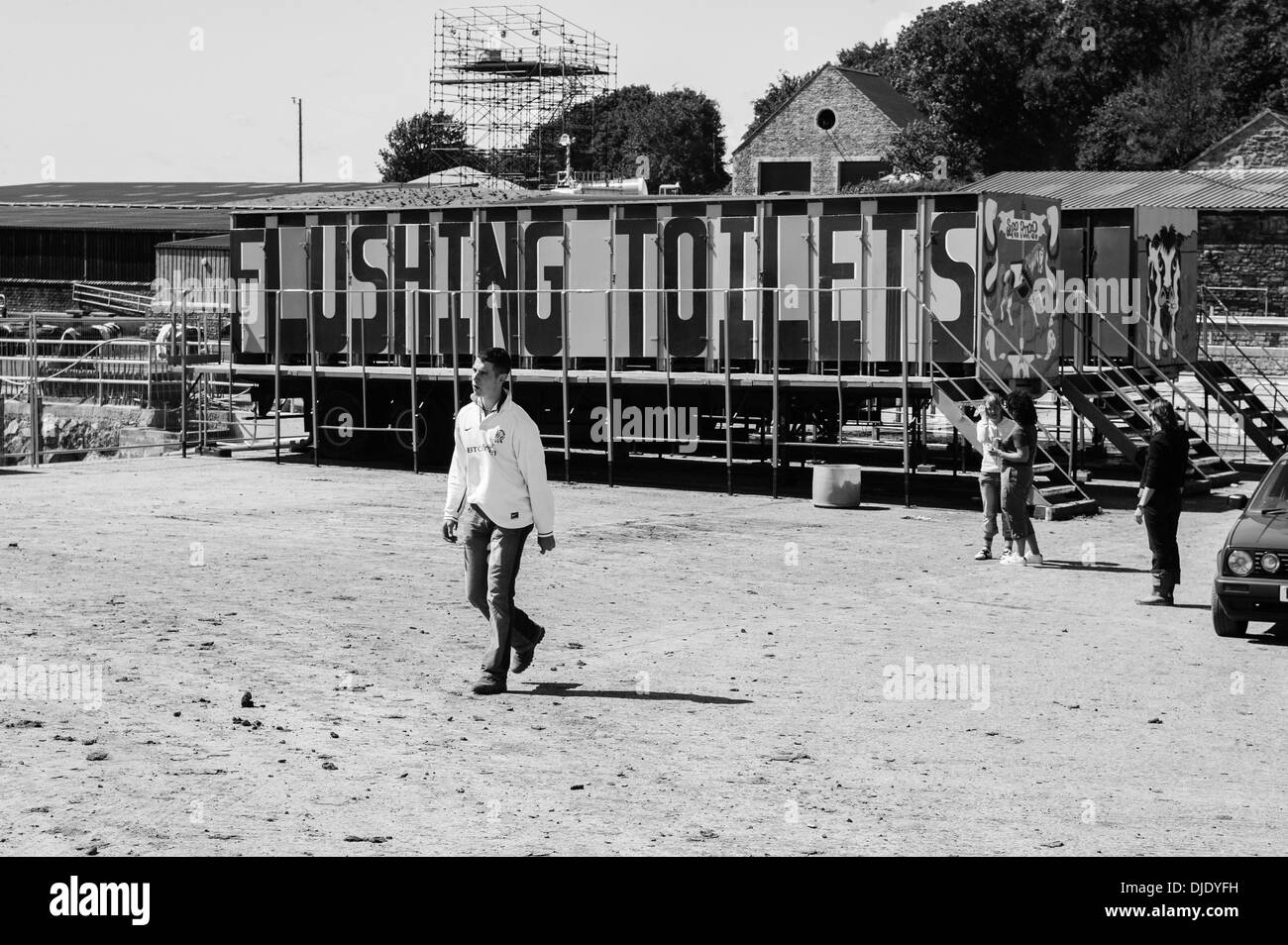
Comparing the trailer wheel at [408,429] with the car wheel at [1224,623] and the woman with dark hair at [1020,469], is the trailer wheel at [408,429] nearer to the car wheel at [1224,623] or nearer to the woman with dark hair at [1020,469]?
the woman with dark hair at [1020,469]

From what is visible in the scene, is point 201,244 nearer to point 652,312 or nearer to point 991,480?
point 652,312

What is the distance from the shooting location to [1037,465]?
2255 cm

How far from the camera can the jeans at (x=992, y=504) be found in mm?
17500

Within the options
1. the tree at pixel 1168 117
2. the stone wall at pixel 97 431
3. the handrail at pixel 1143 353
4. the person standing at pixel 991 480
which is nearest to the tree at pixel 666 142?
the tree at pixel 1168 117

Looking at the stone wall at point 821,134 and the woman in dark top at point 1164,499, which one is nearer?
the woman in dark top at point 1164,499

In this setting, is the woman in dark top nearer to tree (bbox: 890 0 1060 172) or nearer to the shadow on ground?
the shadow on ground

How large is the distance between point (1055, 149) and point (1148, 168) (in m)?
7.61

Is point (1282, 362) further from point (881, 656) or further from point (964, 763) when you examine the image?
point (964, 763)

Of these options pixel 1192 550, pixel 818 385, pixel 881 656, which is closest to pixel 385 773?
pixel 881 656

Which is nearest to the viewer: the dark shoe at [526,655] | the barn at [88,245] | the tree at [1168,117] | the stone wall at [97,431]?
the dark shoe at [526,655]

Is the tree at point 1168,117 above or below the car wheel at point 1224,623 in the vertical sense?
above

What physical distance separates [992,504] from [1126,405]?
7.36 m

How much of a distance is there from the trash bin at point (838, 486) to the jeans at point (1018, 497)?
505cm

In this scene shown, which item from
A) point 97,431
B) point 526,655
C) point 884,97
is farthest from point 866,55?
point 526,655
